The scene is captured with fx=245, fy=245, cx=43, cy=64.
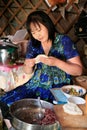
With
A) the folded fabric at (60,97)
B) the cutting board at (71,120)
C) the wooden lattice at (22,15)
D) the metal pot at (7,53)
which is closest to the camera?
the cutting board at (71,120)

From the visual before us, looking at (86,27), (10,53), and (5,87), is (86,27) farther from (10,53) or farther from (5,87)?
(5,87)

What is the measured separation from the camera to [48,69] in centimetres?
145

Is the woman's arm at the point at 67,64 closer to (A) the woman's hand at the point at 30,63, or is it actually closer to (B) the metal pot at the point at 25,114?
(A) the woman's hand at the point at 30,63

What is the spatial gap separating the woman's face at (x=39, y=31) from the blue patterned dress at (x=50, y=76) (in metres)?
0.08

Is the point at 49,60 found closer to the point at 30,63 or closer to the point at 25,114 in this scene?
the point at 30,63

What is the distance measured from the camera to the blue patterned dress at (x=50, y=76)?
4.67 feet

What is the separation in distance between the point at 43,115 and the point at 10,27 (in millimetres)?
2261

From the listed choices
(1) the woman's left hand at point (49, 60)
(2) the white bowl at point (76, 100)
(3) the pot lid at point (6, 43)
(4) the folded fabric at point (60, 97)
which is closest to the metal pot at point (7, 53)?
(3) the pot lid at point (6, 43)

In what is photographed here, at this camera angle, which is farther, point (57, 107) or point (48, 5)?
point (48, 5)

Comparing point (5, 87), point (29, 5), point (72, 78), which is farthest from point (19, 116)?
point (29, 5)

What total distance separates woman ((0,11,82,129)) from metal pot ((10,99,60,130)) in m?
0.24

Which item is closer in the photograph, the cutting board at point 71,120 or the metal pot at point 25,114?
the cutting board at point 71,120

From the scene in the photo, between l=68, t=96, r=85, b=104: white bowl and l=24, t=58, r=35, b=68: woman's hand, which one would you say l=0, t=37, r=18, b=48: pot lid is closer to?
l=24, t=58, r=35, b=68: woman's hand

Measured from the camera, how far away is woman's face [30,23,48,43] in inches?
54.9
